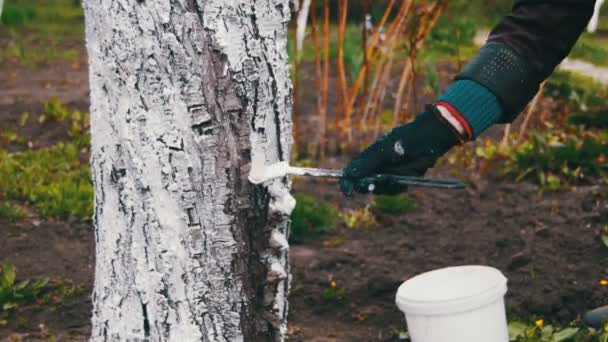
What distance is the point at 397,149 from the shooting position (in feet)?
6.52

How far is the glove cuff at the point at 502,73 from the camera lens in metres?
2.00

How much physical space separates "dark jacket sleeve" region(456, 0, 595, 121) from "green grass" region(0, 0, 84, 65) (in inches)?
201

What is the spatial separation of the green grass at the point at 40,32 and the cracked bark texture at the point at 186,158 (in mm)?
4903

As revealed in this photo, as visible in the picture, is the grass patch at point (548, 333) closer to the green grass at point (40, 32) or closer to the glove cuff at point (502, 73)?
the glove cuff at point (502, 73)

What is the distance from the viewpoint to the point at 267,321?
204 centimetres

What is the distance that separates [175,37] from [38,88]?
4476 millimetres

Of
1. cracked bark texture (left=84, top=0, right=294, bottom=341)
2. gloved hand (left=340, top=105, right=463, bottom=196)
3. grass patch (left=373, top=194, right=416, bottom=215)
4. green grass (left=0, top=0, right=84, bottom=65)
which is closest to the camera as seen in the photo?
cracked bark texture (left=84, top=0, right=294, bottom=341)

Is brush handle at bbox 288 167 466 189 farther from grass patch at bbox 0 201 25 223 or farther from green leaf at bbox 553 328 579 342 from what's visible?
grass patch at bbox 0 201 25 223

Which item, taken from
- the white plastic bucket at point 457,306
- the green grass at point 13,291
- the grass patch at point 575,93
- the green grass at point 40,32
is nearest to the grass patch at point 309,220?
the green grass at point 13,291

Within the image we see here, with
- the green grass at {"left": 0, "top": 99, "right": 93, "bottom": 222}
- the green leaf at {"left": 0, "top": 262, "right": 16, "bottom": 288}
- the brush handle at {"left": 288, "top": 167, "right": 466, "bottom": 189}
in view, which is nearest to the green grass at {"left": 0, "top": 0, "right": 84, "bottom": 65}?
the green grass at {"left": 0, "top": 99, "right": 93, "bottom": 222}

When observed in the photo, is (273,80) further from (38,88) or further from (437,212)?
(38,88)

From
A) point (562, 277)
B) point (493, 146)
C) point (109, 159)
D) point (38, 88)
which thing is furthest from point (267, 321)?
point (38, 88)

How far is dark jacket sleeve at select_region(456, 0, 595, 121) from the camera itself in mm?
1988

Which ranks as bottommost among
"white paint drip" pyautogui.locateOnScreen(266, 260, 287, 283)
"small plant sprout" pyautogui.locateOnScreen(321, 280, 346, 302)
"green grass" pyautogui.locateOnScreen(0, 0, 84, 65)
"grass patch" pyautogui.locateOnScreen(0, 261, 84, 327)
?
"small plant sprout" pyautogui.locateOnScreen(321, 280, 346, 302)
